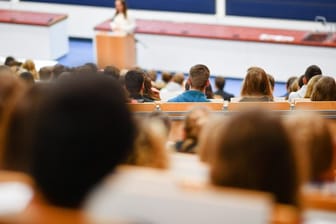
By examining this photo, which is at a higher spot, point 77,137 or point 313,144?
point 77,137

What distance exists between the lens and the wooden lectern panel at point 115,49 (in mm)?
10695

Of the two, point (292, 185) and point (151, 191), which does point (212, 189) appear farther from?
point (292, 185)

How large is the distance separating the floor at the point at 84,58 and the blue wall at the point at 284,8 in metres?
1.20

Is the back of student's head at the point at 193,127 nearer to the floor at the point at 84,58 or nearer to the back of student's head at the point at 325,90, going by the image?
the back of student's head at the point at 325,90

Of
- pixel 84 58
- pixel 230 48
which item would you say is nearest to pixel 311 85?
pixel 230 48

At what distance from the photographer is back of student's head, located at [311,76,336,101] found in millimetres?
5426

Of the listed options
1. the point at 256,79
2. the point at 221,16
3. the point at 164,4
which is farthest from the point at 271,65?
the point at 256,79

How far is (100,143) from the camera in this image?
1.62 m

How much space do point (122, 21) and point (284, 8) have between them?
2.71 metres

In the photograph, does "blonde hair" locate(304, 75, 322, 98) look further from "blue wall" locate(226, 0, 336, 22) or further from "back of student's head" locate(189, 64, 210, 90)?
"blue wall" locate(226, 0, 336, 22)

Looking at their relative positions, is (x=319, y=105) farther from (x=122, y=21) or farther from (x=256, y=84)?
(x=122, y=21)

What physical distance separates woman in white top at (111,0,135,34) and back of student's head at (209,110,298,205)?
29.2 ft

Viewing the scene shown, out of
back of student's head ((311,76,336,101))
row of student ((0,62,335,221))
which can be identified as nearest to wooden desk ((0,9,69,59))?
back of student's head ((311,76,336,101))

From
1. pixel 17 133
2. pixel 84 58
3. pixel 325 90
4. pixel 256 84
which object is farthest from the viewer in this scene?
pixel 84 58
